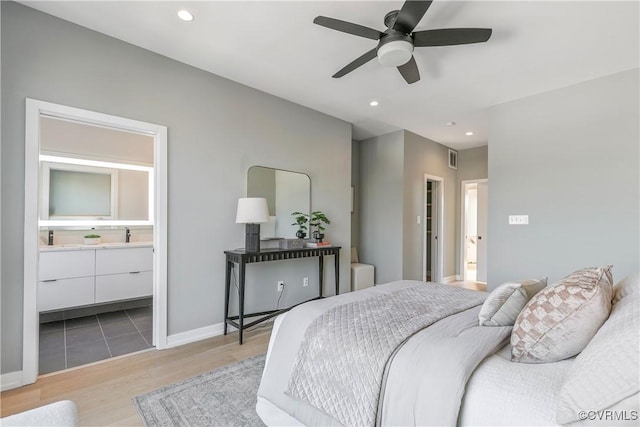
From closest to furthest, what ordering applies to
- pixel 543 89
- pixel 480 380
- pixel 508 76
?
1. pixel 480 380
2. pixel 508 76
3. pixel 543 89

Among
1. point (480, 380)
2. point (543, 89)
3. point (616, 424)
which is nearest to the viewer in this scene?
point (616, 424)

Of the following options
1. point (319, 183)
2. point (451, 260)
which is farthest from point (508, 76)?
point (451, 260)

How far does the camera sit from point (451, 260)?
593 centimetres

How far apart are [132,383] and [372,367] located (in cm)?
190

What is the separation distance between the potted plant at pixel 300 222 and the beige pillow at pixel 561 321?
2742 millimetres

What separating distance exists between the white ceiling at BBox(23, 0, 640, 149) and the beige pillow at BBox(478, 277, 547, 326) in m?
1.86

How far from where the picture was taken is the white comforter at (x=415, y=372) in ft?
3.43

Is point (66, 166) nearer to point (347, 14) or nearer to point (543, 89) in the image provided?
point (347, 14)

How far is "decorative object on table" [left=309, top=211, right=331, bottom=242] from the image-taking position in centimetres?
381

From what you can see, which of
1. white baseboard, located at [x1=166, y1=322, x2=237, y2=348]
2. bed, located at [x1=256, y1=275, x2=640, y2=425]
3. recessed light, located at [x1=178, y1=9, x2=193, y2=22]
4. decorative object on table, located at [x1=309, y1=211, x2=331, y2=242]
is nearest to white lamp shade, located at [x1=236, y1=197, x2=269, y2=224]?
decorative object on table, located at [x1=309, y1=211, x2=331, y2=242]

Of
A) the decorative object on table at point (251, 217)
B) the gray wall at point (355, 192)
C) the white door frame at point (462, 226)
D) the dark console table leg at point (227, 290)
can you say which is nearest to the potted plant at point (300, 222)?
the decorative object on table at point (251, 217)

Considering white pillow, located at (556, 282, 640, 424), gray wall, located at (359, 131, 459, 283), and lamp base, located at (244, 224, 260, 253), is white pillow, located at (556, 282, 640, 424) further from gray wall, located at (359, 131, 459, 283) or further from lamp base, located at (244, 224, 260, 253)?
gray wall, located at (359, 131, 459, 283)

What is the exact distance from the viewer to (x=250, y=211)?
2979mm

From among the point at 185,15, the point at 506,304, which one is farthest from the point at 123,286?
Answer: the point at 506,304
